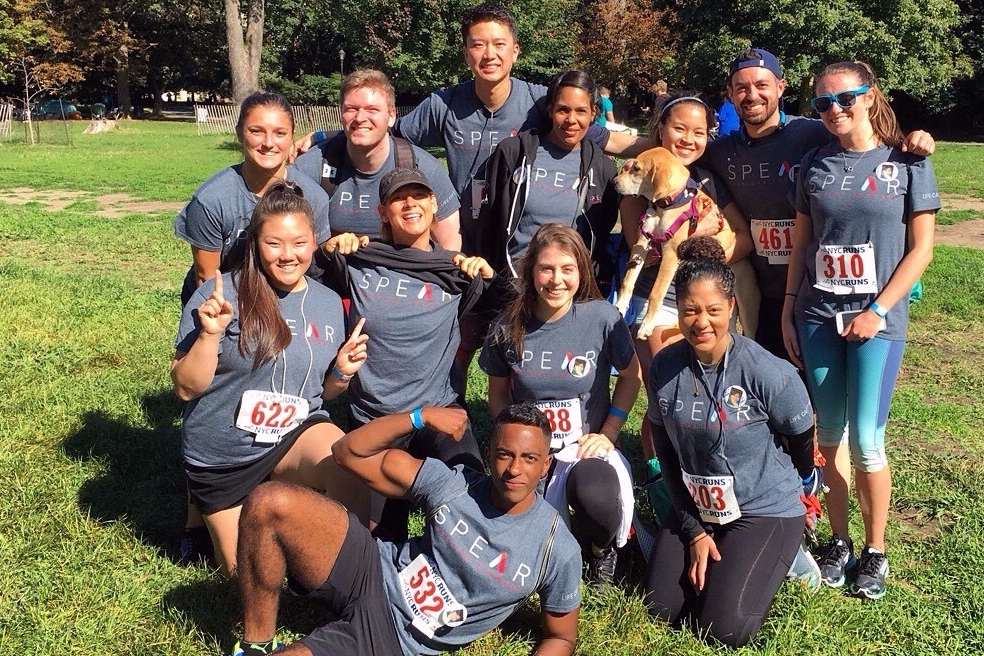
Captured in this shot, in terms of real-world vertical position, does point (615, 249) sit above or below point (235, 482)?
above


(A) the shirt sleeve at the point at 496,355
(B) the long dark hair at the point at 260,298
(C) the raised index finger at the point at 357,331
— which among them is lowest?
(A) the shirt sleeve at the point at 496,355

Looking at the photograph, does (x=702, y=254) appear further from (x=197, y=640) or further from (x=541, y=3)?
(x=541, y=3)

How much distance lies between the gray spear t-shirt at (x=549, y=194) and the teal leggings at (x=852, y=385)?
1.25 meters

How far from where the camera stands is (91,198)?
15289 millimetres

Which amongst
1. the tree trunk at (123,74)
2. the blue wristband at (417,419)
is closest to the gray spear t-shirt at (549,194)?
the blue wristband at (417,419)

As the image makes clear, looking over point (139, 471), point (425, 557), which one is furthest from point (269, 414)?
point (139, 471)

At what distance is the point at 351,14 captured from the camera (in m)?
26.0

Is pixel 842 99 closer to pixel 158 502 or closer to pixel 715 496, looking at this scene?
pixel 715 496

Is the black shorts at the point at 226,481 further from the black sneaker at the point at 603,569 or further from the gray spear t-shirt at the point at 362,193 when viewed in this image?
the black sneaker at the point at 603,569

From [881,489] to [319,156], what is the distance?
3078 mm

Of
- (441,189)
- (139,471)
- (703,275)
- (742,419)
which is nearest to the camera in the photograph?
(703,275)

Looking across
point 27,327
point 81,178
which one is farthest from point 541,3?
point 27,327

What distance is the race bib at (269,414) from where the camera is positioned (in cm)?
364

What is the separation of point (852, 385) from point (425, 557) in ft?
6.66
